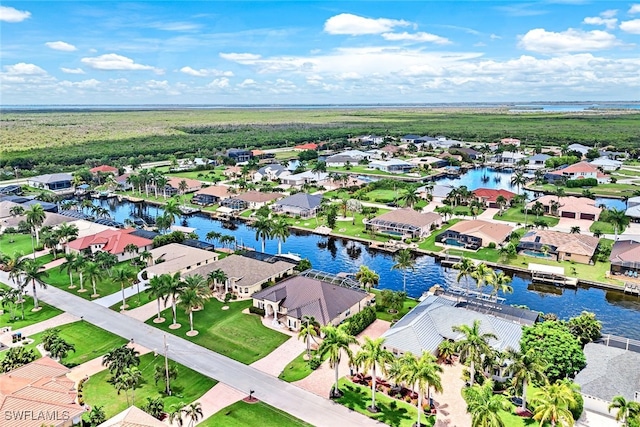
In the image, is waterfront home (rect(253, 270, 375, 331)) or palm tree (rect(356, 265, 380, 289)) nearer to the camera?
waterfront home (rect(253, 270, 375, 331))

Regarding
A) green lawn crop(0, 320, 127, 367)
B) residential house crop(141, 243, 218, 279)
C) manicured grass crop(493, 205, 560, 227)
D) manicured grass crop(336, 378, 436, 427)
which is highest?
residential house crop(141, 243, 218, 279)

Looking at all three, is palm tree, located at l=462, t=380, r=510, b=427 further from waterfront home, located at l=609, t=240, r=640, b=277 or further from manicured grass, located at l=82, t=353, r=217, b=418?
waterfront home, located at l=609, t=240, r=640, b=277

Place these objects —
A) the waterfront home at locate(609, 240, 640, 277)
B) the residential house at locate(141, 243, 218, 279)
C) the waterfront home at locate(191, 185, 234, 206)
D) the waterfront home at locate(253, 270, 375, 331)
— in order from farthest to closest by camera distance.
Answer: the waterfront home at locate(191, 185, 234, 206) → the residential house at locate(141, 243, 218, 279) → the waterfront home at locate(609, 240, 640, 277) → the waterfront home at locate(253, 270, 375, 331)

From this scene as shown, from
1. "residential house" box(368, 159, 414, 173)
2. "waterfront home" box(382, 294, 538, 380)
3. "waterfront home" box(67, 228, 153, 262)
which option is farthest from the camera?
"residential house" box(368, 159, 414, 173)

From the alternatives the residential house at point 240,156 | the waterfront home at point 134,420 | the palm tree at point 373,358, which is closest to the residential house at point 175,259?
the waterfront home at point 134,420

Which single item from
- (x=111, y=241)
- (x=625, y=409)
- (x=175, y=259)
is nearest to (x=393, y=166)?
(x=111, y=241)

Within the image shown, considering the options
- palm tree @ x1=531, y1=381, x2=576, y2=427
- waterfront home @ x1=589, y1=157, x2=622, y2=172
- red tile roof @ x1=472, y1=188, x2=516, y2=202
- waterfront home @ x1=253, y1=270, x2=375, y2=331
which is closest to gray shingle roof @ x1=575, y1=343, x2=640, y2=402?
palm tree @ x1=531, y1=381, x2=576, y2=427

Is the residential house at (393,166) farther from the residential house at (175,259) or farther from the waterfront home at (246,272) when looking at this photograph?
the residential house at (175,259)
